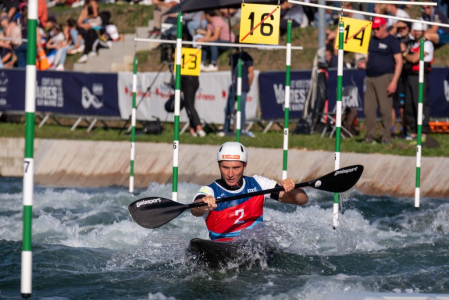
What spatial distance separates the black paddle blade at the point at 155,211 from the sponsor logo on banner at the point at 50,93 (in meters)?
13.3

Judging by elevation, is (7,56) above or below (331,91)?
above

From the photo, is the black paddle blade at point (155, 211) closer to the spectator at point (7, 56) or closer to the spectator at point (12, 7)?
the spectator at point (7, 56)

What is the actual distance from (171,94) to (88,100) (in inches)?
97.9

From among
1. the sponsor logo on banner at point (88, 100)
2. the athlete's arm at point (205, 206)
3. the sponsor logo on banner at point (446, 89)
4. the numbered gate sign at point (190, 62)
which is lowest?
the athlete's arm at point (205, 206)

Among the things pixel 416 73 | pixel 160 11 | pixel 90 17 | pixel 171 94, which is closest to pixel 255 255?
pixel 416 73

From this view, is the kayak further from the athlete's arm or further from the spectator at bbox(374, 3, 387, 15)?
the spectator at bbox(374, 3, 387, 15)

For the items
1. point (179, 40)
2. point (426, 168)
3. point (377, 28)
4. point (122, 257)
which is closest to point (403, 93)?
point (377, 28)

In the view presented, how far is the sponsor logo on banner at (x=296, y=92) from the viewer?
1855 cm

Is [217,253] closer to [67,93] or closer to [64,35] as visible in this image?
[67,93]

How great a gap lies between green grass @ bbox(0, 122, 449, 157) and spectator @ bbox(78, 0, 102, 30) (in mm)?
4417

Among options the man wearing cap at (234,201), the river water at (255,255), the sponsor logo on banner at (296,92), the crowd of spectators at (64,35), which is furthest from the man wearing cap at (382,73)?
the crowd of spectators at (64,35)

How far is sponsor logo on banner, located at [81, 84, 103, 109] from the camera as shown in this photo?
833 inches

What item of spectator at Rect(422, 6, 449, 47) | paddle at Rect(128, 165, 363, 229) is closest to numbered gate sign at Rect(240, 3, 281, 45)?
paddle at Rect(128, 165, 363, 229)

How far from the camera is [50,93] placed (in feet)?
71.6
